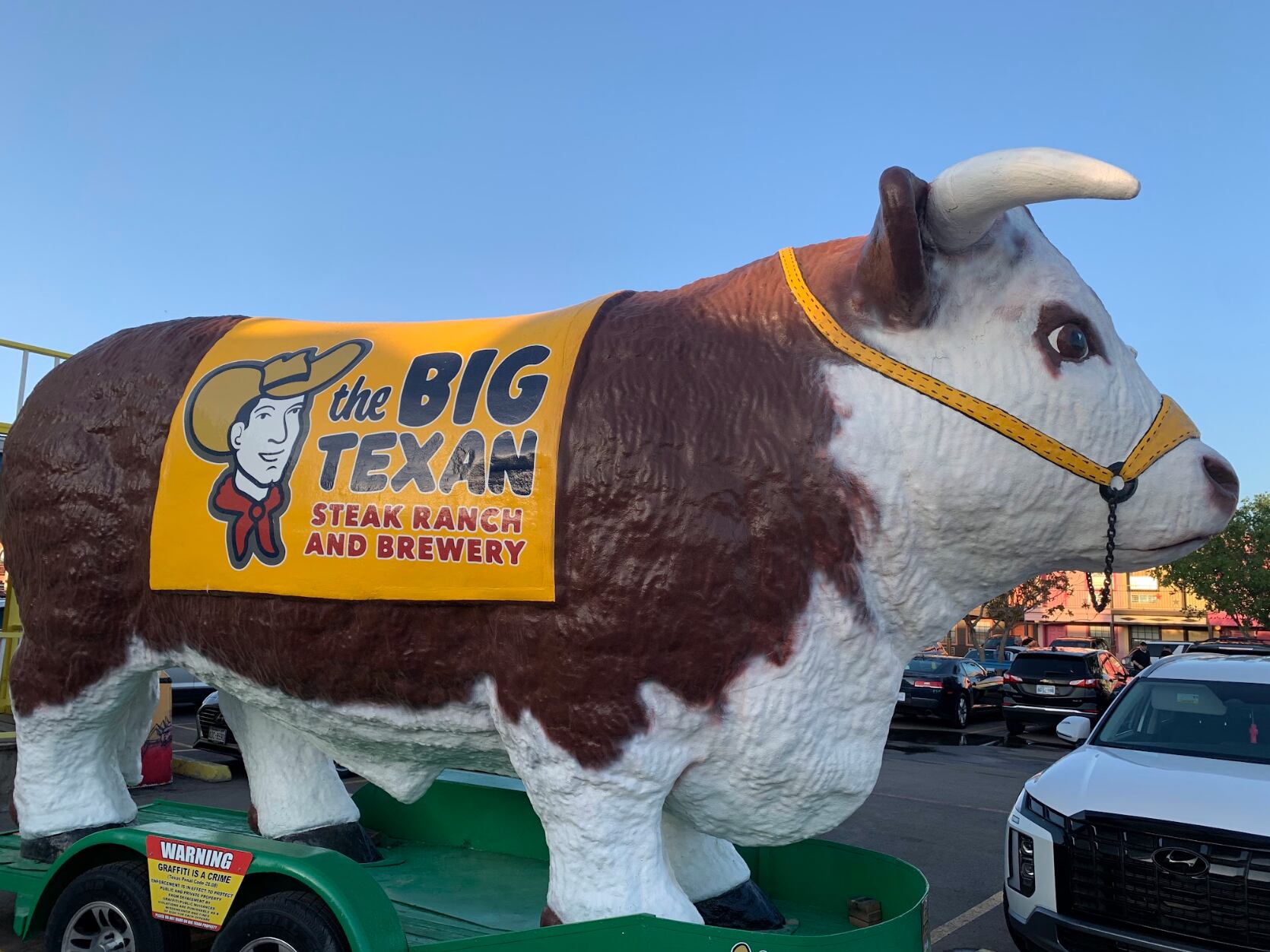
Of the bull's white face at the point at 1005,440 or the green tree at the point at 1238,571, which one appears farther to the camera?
the green tree at the point at 1238,571

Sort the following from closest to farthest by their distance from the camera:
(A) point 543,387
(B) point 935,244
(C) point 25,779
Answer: (B) point 935,244 → (A) point 543,387 → (C) point 25,779

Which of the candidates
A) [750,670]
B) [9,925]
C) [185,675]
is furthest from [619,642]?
[185,675]

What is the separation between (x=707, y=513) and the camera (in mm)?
2666

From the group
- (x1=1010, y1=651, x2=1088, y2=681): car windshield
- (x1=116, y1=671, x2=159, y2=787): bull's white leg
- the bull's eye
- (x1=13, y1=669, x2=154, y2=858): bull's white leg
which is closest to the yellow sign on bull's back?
(x1=13, y1=669, x2=154, y2=858): bull's white leg

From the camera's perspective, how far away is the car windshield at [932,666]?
15438mm

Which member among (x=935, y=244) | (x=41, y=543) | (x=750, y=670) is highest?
(x=935, y=244)

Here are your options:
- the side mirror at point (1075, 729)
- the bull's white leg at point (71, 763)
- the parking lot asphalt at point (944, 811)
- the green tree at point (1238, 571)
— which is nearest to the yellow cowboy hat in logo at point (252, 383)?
the bull's white leg at point (71, 763)

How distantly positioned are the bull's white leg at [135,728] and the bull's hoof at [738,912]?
229 cm

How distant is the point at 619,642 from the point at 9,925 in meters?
3.79

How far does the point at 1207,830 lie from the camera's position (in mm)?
3711

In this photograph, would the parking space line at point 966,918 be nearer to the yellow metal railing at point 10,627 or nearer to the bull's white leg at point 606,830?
the bull's white leg at point 606,830

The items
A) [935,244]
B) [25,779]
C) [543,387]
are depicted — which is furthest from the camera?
[25,779]

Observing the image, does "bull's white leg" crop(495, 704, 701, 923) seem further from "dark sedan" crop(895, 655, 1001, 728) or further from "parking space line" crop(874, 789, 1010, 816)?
"dark sedan" crop(895, 655, 1001, 728)

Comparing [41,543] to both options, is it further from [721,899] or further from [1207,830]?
[1207,830]
